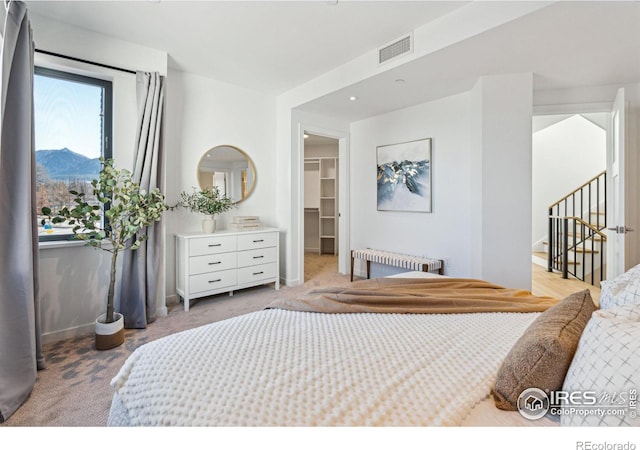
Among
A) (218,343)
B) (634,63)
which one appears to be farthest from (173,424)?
(634,63)

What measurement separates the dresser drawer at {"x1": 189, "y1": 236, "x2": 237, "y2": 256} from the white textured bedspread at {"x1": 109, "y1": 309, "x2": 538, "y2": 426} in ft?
6.49

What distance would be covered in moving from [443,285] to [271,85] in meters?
3.14

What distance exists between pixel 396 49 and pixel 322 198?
406 cm

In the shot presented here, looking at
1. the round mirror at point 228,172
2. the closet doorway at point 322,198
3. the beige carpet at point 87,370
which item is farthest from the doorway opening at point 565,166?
the beige carpet at point 87,370

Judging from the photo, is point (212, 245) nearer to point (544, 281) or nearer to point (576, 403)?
point (576, 403)

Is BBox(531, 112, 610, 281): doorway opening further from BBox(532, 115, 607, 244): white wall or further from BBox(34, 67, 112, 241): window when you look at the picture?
BBox(34, 67, 112, 241): window

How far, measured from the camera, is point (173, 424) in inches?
30.6

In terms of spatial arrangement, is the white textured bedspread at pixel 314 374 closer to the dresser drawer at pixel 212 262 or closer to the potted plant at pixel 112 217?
the potted plant at pixel 112 217

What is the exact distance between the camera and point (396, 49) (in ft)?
8.75

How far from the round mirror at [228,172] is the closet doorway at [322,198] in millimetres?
2697

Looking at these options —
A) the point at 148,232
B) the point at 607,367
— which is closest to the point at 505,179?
the point at 607,367

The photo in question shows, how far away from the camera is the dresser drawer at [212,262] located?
3125mm

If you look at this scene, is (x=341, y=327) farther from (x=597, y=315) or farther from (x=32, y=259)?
(x=32, y=259)

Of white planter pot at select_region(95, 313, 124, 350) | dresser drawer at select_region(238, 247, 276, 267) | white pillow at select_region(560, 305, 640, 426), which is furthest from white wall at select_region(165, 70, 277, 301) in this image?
white pillow at select_region(560, 305, 640, 426)
